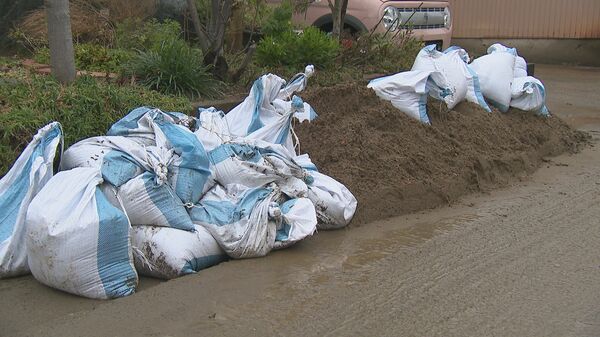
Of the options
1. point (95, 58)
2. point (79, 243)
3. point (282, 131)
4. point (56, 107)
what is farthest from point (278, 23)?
point (79, 243)

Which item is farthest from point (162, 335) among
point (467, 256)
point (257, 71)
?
point (257, 71)

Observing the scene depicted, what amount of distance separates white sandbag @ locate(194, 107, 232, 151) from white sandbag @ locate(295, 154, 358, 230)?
0.69 metres

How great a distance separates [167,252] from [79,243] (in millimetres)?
541

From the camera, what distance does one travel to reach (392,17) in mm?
9531

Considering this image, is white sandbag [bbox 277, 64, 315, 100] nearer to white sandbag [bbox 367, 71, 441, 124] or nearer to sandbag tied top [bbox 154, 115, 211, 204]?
white sandbag [bbox 367, 71, 441, 124]

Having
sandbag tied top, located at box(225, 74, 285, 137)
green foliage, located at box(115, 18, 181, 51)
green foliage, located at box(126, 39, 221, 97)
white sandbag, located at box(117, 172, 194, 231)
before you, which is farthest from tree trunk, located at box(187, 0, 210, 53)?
white sandbag, located at box(117, 172, 194, 231)

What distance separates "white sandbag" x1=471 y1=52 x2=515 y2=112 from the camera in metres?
7.66

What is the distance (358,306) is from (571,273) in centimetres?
144

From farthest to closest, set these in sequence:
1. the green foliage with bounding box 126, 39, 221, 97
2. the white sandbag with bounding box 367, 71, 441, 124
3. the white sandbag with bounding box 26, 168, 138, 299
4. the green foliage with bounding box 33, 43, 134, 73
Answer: the green foliage with bounding box 33, 43, 134, 73, the white sandbag with bounding box 367, 71, 441, 124, the green foliage with bounding box 126, 39, 221, 97, the white sandbag with bounding box 26, 168, 138, 299

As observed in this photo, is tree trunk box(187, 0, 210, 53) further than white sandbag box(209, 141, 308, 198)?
Yes

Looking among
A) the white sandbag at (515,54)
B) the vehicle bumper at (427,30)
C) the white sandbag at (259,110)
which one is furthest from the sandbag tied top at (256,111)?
the vehicle bumper at (427,30)

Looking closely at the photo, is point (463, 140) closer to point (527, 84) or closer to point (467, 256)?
point (527, 84)

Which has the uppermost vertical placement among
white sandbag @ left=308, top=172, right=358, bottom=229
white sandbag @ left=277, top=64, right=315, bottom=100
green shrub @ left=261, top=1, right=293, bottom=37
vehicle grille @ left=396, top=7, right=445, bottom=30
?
green shrub @ left=261, top=1, right=293, bottom=37

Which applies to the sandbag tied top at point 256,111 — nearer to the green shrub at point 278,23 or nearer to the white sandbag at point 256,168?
the white sandbag at point 256,168
